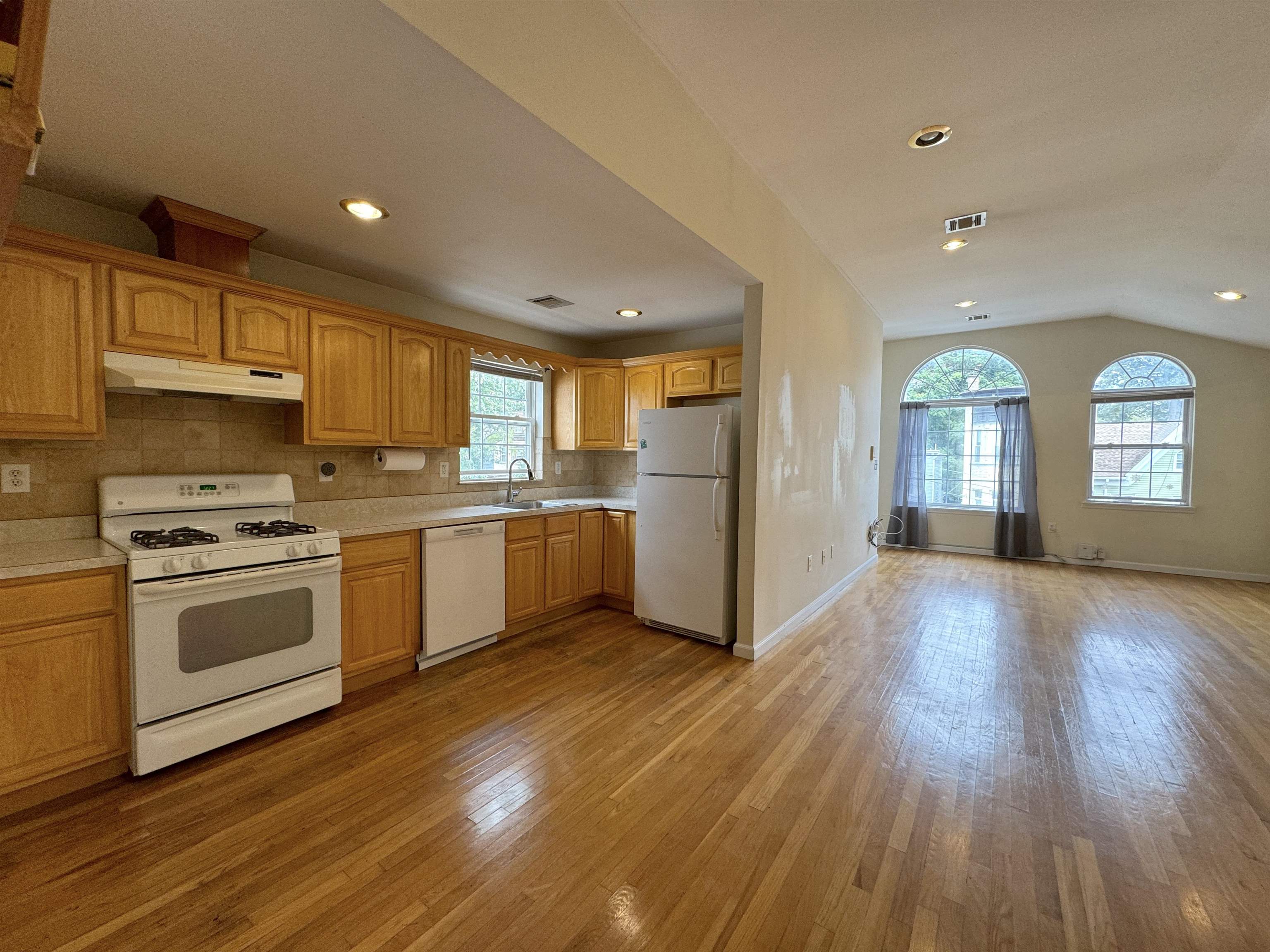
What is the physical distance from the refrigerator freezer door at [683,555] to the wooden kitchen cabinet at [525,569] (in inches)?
28.6

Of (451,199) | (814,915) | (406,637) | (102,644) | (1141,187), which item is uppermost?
(1141,187)

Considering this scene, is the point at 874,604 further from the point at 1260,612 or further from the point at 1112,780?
the point at 1260,612

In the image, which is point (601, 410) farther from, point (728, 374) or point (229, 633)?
point (229, 633)

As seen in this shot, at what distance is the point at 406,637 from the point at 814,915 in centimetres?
247

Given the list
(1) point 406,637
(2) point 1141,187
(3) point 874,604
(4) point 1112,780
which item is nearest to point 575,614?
(1) point 406,637

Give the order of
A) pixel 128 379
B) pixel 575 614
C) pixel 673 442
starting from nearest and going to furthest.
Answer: pixel 128 379 → pixel 673 442 → pixel 575 614

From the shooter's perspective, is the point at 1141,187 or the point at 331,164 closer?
the point at 331,164

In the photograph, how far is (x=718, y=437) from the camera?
3.54 m

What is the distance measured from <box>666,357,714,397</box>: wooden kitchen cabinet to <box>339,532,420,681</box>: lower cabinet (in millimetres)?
2397

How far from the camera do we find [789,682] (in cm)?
306

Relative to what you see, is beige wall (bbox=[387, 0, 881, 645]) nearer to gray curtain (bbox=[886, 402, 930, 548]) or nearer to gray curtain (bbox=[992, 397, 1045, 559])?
gray curtain (bbox=[886, 402, 930, 548])

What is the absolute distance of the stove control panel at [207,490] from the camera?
8.63ft

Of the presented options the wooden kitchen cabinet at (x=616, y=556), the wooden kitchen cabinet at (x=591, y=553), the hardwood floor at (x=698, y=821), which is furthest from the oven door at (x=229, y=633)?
the wooden kitchen cabinet at (x=616, y=556)

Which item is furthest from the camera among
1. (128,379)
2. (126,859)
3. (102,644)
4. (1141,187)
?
(1141,187)
